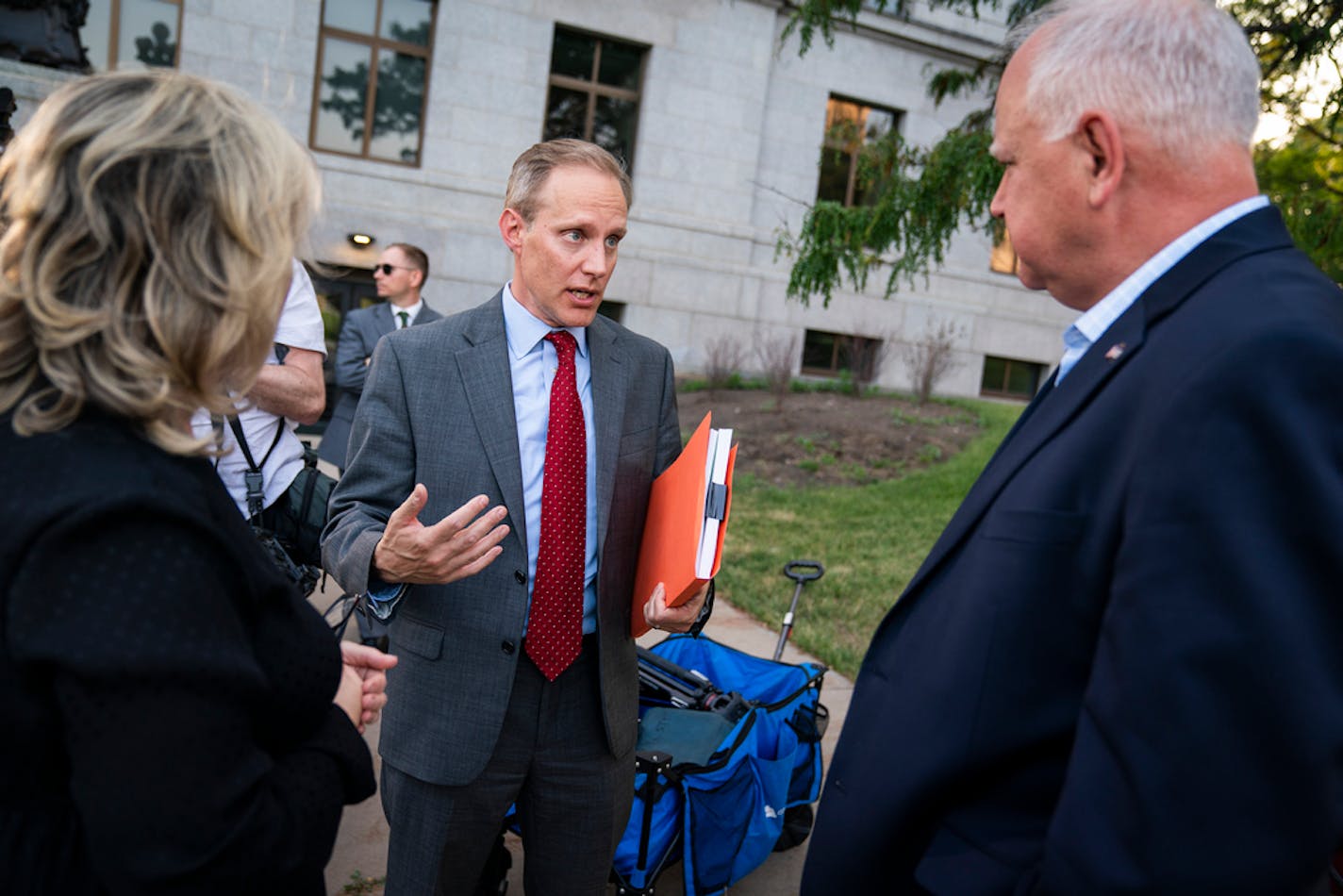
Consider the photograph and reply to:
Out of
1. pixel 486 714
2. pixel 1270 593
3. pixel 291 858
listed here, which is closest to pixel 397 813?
pixel 486 714

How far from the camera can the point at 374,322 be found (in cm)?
687

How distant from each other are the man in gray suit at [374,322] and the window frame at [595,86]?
30.2 ft

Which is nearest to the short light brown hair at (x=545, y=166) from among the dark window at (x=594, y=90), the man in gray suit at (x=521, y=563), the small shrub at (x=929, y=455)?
the man in gray suit at (x=521, y=563)

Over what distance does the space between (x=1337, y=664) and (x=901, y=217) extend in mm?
5715

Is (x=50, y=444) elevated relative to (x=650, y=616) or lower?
elevated

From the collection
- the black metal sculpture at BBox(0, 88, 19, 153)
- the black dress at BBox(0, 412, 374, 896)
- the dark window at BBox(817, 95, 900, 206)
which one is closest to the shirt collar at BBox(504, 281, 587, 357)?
the black dress at BBox(0, 412, 374, 896)

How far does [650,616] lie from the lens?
7.50ft

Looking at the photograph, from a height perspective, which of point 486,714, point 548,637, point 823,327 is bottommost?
point 486,714

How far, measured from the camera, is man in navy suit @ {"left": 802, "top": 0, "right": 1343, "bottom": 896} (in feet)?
3.68

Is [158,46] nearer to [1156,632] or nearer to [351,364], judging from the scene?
[351,364]

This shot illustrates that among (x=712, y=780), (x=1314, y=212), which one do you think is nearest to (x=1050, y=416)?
(x=712, y=780)

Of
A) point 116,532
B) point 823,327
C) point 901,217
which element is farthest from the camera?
point 823,327

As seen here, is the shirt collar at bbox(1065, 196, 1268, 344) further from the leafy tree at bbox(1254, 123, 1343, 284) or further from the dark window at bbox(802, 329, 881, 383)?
the dark window at bbox(802, 329, 881, 383)

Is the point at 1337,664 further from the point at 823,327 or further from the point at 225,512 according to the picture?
the point at 823,327
